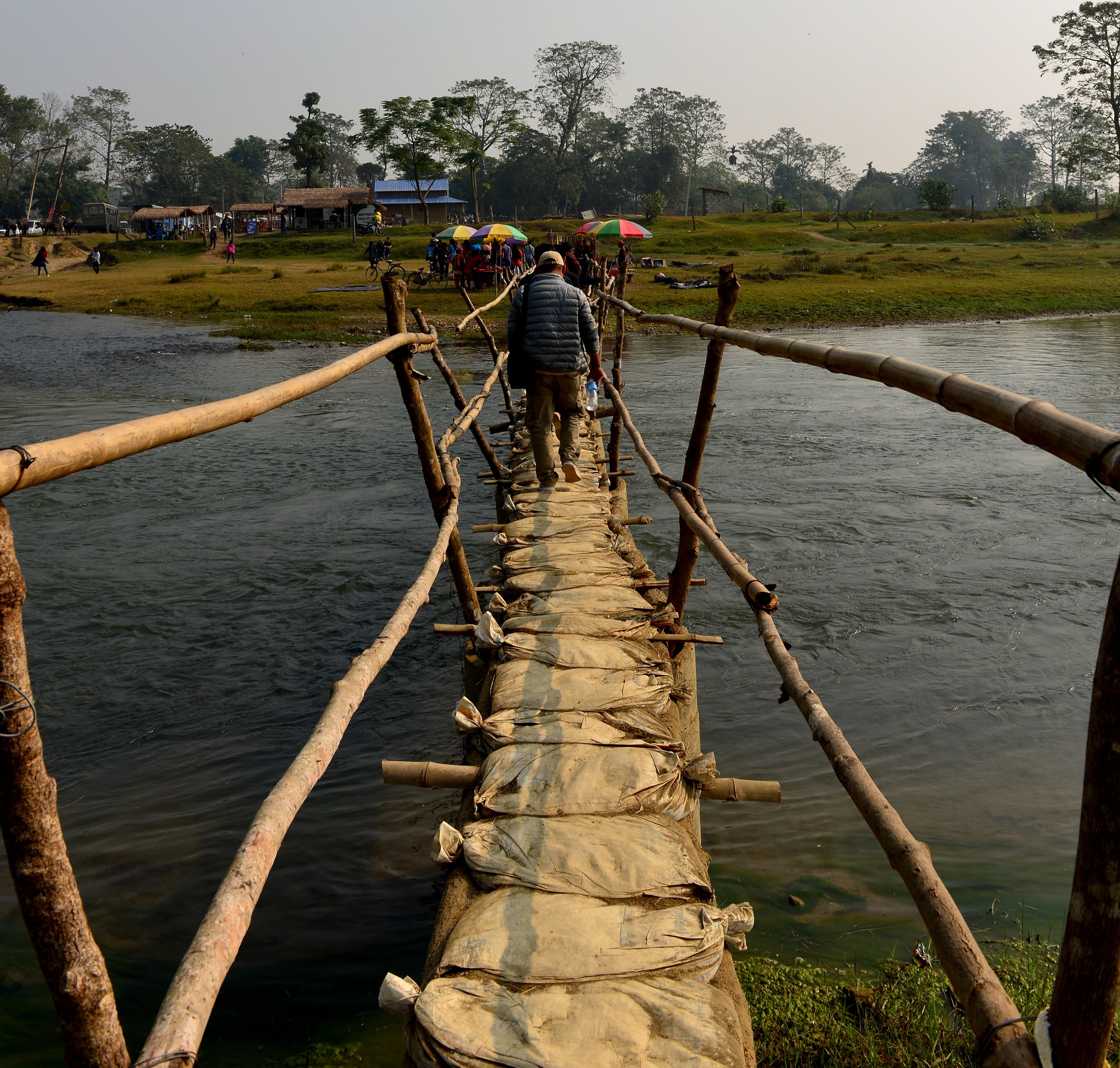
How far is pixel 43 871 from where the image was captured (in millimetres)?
1360

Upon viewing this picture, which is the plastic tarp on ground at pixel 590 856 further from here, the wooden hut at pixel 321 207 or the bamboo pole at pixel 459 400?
the wooden hut at pixel 321 207

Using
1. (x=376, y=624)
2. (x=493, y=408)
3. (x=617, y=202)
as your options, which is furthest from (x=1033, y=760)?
(x=617, y=202)

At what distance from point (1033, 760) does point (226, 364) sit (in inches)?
646

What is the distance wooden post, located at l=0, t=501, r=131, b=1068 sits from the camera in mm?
1266

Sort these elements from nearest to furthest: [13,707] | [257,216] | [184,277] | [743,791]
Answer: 1. [13,707]
2. [743,791]
3. [184,277]
4. [257,216]

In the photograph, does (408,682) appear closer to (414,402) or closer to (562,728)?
(414,402)

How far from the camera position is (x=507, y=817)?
263cm

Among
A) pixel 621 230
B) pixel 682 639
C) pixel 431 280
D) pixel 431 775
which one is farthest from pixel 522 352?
pixel 431 280

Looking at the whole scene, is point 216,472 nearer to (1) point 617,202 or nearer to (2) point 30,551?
(2) point 30,551

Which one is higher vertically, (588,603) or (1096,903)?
(1096,903)

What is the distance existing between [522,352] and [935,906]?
16.1 ft

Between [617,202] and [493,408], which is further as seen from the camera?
[617,202]

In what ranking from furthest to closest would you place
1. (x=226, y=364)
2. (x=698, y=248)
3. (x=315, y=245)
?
(x=315, y=245) → (x=698, y=248) → (x=226, y=364)

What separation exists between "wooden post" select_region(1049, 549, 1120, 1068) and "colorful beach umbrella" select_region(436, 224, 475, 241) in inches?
876
